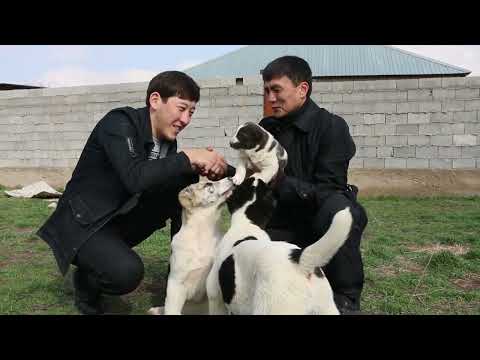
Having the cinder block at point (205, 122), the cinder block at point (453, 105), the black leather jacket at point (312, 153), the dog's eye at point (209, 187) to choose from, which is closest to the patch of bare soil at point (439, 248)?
the black leather jacket at point (312, 153)

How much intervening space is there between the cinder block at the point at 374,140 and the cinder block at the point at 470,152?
138 centimetres

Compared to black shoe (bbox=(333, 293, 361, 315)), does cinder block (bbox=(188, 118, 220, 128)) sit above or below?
above

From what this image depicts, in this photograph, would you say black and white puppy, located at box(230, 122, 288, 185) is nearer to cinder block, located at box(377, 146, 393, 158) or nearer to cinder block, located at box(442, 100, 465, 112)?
cinder block, located at box(377, 146, 393, 158)

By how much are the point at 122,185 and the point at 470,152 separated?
24.5ft

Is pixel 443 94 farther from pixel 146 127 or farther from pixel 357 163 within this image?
pixel 146 127

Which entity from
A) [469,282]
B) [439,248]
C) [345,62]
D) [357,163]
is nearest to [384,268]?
[469,282]

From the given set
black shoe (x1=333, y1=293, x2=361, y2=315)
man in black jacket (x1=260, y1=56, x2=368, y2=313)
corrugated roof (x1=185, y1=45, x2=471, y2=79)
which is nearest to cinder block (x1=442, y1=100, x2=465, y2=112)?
man in black jacket (x1=260, y1=56, x2=368, y2=313)

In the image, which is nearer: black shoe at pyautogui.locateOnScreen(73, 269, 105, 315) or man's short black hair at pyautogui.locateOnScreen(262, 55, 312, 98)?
man's short black hair at pyautogui.locateOnScreen(262, 55, 312, 98)

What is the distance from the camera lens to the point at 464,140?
29.2 feet

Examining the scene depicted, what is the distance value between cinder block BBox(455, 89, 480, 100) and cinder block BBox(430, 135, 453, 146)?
72cm

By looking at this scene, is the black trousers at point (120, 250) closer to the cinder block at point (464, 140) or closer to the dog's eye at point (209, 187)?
the dog's eye at point (209, 187)

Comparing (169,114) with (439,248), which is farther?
(439,248)

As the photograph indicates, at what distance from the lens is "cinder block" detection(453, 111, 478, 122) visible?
886cm
